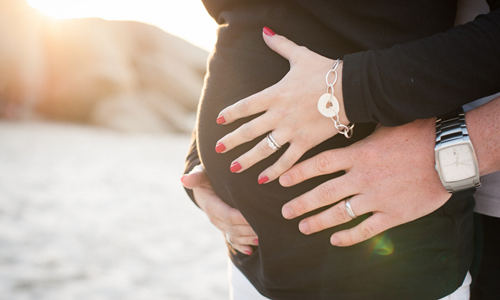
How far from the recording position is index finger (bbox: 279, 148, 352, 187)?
736mm

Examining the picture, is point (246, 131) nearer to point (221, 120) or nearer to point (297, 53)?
point (221, 120)

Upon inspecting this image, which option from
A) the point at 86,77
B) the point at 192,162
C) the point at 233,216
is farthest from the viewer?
the point at 86,77

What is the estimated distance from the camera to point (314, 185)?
31.4 inches

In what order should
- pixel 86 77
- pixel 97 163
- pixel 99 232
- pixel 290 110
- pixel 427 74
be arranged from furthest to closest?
pixel 86 77, pixel 97 163, pixel 99 232, pixel 290 110, pixel 427 74

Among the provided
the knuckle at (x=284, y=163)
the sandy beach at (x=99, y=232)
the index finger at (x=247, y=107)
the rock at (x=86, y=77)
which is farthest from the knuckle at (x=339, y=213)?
the rock at (x=86, y=77)

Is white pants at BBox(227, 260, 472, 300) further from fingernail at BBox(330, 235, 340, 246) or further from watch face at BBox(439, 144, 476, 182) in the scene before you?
watch face at BBox(439, 144, 476, 182)

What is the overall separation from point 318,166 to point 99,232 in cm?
293

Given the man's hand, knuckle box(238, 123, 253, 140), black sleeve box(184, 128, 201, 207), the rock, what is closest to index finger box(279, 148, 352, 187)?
the man's hand

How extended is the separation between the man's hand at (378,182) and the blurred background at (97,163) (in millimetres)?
1900

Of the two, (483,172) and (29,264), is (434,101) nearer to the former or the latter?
(483,172)

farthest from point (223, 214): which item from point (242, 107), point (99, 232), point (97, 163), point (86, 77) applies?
point (86, 77)

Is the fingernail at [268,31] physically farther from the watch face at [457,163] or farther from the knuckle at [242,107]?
the watch face at [457,163]

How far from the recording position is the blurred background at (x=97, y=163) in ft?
8.61

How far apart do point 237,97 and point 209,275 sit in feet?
7.01
